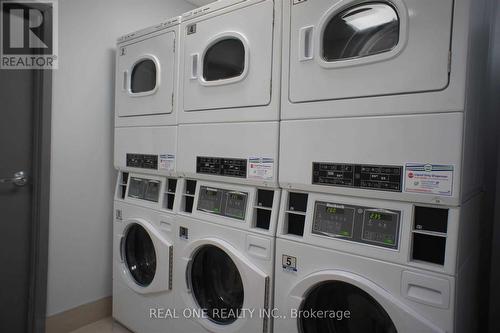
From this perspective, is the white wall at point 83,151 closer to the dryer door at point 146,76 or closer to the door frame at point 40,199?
the door frame at point 40,199

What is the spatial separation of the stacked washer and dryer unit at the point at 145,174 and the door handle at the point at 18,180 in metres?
0.56

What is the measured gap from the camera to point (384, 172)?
1.15 metres

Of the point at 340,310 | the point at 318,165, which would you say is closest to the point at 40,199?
the point at 318,165

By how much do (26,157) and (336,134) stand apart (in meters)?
2.01

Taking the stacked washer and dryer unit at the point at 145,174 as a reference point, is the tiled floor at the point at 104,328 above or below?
below

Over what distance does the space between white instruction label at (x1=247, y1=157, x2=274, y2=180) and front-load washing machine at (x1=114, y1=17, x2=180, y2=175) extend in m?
0.59

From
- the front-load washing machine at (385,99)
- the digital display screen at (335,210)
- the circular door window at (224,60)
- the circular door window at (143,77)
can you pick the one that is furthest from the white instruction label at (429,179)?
the circular door window at (143,77)

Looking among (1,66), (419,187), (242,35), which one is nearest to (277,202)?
(419,187)

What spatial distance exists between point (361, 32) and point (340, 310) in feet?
3.77

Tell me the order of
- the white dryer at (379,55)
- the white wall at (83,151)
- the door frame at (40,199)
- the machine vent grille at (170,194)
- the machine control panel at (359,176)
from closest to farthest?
the white dryer at (379,55)
the machine control panel at (359,176)
the machine vent grille at (170,194)
the door frame at (40,199)
the white wall at (83,151)

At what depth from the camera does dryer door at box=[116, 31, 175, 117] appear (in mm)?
1910

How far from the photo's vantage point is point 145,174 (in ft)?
6.90

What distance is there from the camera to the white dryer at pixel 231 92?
1.45 meters

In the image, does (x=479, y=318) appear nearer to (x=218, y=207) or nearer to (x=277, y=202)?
(x=277, y=202)
